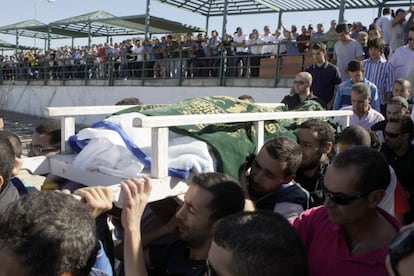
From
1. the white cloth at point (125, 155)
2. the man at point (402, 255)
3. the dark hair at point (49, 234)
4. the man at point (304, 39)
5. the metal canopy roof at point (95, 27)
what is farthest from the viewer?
the metal canopy roof at point (95, 27)

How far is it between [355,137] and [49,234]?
6.66 feet

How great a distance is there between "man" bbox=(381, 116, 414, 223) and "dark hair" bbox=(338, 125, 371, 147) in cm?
43

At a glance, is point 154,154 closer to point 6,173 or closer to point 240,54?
point 6,173

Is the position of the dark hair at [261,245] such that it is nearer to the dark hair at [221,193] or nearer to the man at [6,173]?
the dark hair at [221,193]

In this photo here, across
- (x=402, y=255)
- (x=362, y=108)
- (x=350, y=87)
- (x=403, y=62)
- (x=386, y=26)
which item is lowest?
(x=402, y=255)

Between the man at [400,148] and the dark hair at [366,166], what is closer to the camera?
the dark hair at [366,166]

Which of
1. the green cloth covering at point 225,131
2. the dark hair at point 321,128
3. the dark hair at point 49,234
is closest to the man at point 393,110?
the dark hair at point 321,128

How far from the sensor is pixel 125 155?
2.00 meters

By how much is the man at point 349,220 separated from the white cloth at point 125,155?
0.52 m

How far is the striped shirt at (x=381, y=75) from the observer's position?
5098 mm

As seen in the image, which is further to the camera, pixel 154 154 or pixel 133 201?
pixel 154 154

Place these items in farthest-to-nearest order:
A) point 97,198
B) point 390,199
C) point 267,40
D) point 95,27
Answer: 1. point 95,27
2. point 267,40
3. point 390,199
4. point 97,198

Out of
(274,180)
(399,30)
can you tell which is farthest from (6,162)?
(399,30)

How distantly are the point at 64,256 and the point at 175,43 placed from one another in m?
12.2
